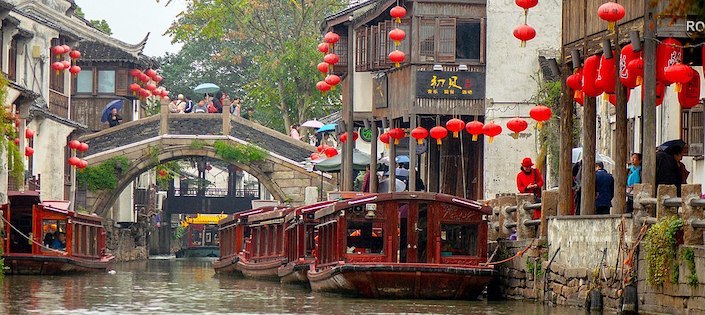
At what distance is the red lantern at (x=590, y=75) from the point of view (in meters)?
22.5

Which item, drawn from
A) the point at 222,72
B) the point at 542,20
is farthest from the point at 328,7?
the point at 542,20

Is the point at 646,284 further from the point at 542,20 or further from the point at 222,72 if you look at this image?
the point at 222,72

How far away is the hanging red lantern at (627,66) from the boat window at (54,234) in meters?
18.6

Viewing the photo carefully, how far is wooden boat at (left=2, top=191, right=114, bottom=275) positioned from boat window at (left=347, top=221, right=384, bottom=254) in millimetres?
9721

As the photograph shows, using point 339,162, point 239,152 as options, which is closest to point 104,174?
point 239,152

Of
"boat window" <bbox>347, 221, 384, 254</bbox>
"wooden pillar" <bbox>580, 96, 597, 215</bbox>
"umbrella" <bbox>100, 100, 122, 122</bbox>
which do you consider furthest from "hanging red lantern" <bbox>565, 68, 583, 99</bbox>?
"umbrella" <bbox>100, 100, 122, 122</bbox>

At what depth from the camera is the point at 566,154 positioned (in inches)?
943

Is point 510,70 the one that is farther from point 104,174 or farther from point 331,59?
point 104,174

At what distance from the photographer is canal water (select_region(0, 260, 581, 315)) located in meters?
22.5

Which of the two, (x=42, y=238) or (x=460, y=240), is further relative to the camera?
(x=42, y=238)

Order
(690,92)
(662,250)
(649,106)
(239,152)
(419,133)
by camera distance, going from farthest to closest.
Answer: (239,152) < (419,133) < (690,92) < (649,106) < (662,250)

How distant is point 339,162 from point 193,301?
56.2ft

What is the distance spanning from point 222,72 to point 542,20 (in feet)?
159

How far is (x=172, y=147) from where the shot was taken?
2183 inches
